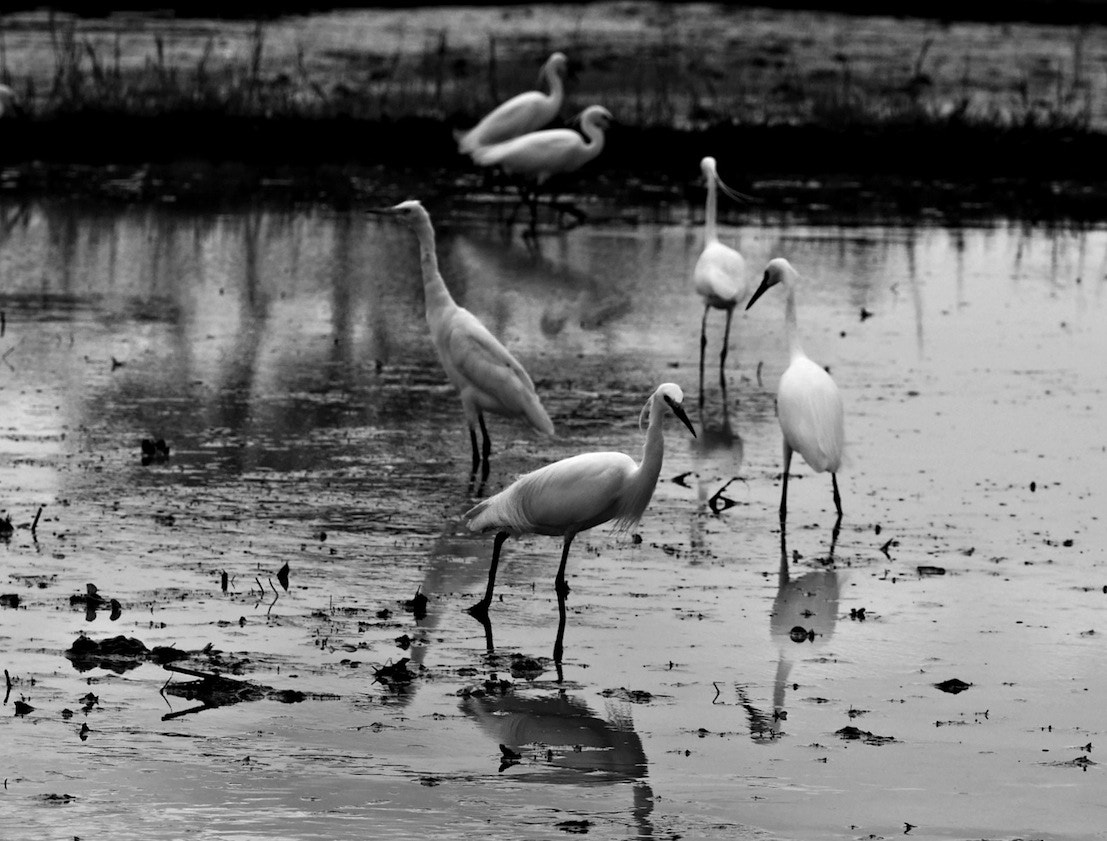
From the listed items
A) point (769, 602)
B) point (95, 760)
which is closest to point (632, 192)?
Answer: point (769, 602)

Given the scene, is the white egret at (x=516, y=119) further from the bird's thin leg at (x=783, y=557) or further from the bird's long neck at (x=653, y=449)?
the bird's long neck at (x=653, y=449)

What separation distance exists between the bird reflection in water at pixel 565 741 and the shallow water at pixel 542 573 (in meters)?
0.02

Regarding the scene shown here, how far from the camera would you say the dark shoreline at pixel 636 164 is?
20.1m

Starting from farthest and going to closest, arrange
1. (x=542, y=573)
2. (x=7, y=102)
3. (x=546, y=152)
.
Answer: (x=7, y=102), (x=546, y=152), (x=542, y=573)

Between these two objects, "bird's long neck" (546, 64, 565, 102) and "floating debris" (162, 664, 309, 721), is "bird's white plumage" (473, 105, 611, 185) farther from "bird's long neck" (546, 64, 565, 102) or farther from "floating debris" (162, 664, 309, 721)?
"floating debris" (162, 664, 309, 721)

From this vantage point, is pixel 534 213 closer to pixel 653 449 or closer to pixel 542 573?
pixel 542 573

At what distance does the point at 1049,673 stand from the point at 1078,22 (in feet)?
114

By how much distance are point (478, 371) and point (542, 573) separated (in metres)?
2.11

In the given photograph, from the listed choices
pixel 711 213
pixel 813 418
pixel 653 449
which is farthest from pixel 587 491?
pixel 711 213

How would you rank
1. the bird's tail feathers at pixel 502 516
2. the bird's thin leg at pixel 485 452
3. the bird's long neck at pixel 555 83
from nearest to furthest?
the bird's tail feathers at pixel 502 516
the bird's thin leg at pixel 485 452
the bird's long neck at pixel 555 83

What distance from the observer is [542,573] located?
26.3 ft

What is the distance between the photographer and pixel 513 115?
20406 mm

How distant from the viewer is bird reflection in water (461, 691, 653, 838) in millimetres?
5641

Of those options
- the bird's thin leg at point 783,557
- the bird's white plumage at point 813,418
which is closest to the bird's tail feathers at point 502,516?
the bird's thin leg at point 783,557
